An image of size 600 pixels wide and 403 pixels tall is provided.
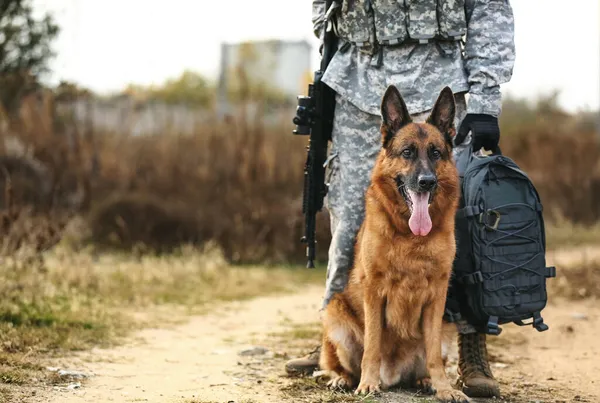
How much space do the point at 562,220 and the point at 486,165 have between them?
956 cm

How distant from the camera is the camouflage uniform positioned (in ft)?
13.9

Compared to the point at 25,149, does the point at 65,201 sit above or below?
below

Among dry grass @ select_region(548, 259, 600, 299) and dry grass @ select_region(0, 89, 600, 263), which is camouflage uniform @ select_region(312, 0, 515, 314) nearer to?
dry grass @ select_region(548, 259, 600, 299)

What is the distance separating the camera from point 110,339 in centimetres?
568

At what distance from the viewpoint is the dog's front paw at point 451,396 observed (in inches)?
153

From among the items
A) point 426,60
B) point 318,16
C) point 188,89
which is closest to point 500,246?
point 426,60

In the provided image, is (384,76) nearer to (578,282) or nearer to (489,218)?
(489,218)

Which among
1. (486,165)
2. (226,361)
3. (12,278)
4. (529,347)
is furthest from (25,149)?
(486,165)

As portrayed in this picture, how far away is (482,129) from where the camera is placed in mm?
4074

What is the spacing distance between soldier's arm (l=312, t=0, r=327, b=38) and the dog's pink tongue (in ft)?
4.67

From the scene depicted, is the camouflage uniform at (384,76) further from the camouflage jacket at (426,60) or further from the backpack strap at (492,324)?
the backpack strap at (492,324)

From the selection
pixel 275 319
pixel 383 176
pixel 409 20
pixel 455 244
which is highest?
pixel 409 20

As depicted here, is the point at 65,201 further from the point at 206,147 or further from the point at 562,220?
the point at 562,220

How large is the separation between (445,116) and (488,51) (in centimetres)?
46
